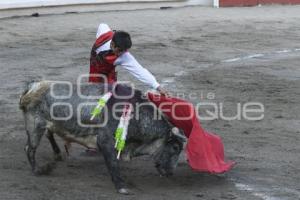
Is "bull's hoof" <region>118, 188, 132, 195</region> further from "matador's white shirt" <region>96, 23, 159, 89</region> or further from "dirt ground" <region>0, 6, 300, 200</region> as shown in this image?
"matador's white shirt" <region>96, 23, 159, 89</region>

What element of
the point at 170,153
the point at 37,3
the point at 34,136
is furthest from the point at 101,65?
the point at 37,3

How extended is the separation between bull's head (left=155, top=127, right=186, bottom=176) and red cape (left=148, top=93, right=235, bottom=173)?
0.27 feet

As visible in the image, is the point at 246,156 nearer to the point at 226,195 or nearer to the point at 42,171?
the point at 226,195

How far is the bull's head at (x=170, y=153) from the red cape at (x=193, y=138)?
83 millimetres

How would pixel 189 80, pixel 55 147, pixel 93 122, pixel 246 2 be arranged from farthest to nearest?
→ pixel 246 2, pixel 189 80, pixel 55 147, pixel 93 122

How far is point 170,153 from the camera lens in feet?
18.4

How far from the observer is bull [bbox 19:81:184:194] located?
5438mm

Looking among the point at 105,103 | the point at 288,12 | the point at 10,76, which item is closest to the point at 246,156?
→ the point at 105,103

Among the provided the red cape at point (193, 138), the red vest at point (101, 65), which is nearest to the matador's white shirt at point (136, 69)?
the red cape at point (193, 138)

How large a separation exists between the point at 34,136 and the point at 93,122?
50cm

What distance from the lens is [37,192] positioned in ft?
17.2

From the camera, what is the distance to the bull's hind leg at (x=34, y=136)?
18.3ft
